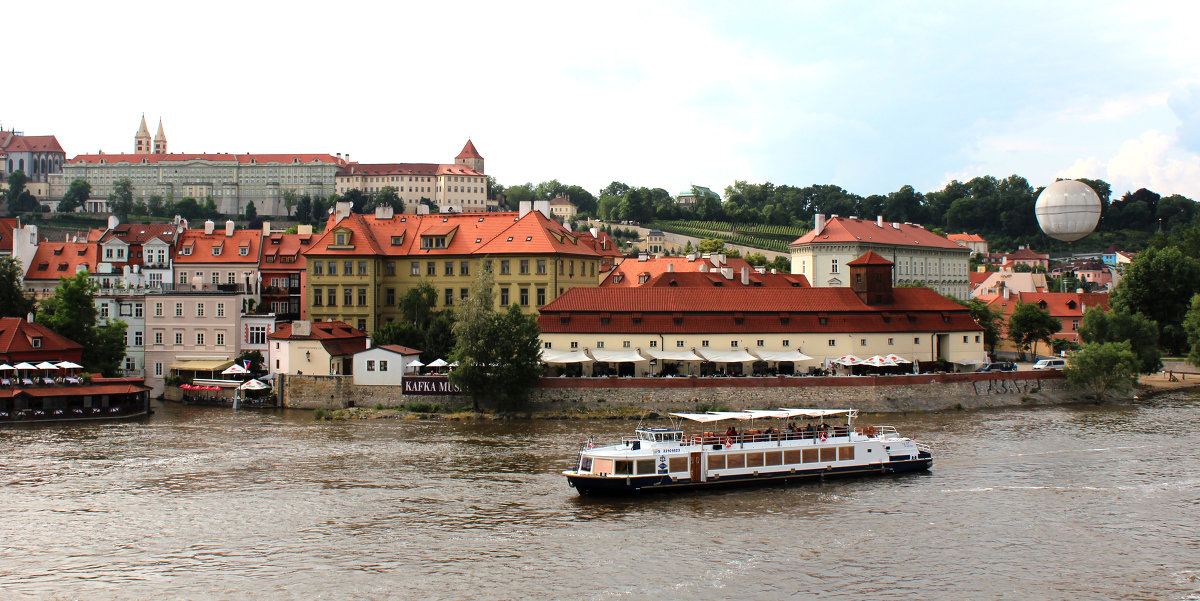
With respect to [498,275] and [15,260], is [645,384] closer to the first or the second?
[498,275]

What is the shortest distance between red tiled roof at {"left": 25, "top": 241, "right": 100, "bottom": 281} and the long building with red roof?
36675 mm

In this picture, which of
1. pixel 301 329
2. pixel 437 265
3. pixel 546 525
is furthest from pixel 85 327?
pixel 546 525

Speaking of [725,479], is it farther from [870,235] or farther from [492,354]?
[870,235]

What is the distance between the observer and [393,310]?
74438 millimetres

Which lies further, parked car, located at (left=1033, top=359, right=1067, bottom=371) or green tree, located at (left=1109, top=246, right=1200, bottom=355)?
green tree, located at (left=1109, top=246, right=1200, bottom=355)

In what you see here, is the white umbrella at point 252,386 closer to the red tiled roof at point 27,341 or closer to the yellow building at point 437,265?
the red tiled roof at point 27,341

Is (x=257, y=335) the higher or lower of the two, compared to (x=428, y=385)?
higher

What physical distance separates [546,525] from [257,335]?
42425 millimetres

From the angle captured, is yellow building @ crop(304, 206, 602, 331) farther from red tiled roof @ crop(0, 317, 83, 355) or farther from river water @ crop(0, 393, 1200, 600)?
river water @ crop(0, 393, 1200, 600)

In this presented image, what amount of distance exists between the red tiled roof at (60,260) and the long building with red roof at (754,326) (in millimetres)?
36675

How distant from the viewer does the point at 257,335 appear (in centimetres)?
7175

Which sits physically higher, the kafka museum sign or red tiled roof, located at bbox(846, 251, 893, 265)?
red tiled roof, located at bbox(846, 251, 893, 265)

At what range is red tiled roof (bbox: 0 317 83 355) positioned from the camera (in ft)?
198

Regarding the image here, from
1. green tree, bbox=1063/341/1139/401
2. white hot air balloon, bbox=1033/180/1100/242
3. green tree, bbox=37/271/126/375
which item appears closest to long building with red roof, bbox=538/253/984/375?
green tree, bbox=1063/341/1139/401
